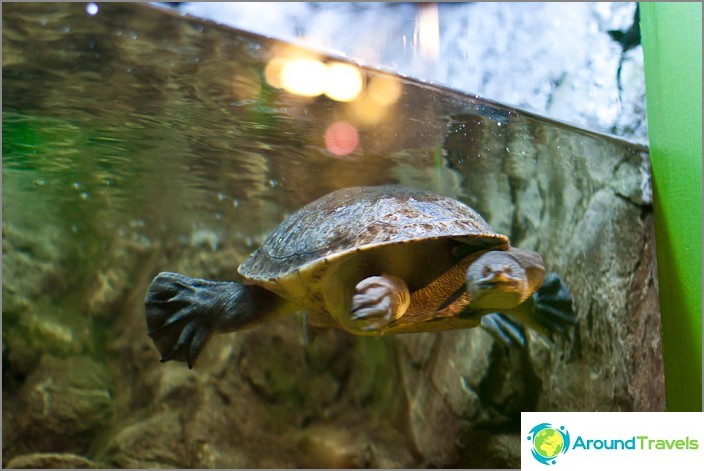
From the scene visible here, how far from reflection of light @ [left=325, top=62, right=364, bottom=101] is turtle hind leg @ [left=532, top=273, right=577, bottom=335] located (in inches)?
80.1

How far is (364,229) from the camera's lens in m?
2.65

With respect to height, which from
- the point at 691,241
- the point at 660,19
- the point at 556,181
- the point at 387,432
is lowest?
the point at 387,432

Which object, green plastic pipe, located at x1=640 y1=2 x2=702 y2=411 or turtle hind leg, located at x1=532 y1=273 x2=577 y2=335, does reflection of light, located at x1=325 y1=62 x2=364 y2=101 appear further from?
green plastic pipe, located at x1=640 y1=2 x2=702 y2=411

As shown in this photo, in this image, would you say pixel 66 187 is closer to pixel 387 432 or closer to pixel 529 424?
pixel 387 432

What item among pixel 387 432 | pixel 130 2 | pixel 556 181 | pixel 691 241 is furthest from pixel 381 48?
pixel 387 432

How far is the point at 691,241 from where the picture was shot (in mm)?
3844

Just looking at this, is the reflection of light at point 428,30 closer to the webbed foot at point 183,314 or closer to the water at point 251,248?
the water at point 251,248

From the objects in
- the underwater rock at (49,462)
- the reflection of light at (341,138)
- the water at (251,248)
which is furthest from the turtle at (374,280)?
the underwater rock at (49,462)

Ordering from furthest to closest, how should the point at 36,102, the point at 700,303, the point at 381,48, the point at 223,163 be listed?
the point at 223,163
the point at 36,102
the point at 381,48
the point at 700,303

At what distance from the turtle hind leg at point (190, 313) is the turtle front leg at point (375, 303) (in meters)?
1.05

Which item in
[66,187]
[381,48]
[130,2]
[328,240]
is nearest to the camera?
[328,240]

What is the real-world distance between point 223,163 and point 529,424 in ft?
14.5

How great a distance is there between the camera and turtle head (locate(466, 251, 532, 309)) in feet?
7.22

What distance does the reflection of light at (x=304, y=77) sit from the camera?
12.3 feet
